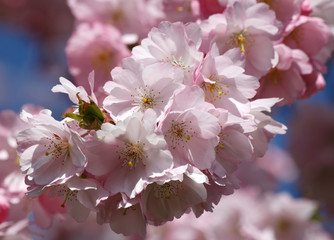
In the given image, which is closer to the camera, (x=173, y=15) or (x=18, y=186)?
(x=18, y=186)

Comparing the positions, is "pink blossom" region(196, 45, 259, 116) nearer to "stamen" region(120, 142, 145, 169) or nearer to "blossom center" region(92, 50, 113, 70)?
"stamen" region(120, 142, 145, 169)

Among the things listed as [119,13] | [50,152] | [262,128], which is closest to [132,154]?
[50,152]

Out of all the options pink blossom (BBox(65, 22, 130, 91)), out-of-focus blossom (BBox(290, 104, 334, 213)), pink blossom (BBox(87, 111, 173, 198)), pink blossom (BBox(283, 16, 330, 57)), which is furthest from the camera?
out-of-focus blossom (BBox(290, 104, 334, 213))

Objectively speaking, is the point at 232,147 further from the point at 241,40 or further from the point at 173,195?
the point at 241,40

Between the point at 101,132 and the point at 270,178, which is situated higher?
the point at 101,132

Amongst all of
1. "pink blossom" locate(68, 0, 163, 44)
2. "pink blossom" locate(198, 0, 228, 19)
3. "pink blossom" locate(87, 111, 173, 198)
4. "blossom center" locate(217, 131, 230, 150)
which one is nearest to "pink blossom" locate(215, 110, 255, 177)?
"blossom center" locate(217, 131, 230, 150)

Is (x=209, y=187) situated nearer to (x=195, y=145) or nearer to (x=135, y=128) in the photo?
(x=195, y=145)

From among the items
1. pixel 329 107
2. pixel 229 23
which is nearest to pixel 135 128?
pixel 229 23
